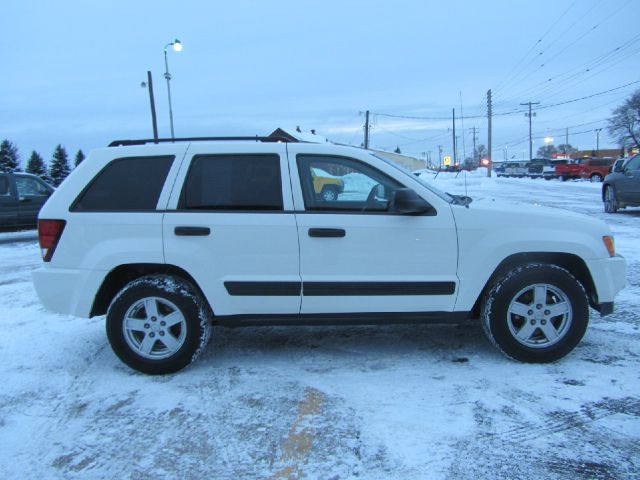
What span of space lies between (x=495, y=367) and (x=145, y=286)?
2.77 m

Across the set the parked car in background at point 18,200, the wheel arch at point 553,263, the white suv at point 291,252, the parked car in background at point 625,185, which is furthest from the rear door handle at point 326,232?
the parked car in background at point 625,185

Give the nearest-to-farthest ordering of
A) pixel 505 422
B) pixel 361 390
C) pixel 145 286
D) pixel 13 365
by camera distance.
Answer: pixel 505 422 → pixel 361 390 → pixel 145 286 → pixel 13 365

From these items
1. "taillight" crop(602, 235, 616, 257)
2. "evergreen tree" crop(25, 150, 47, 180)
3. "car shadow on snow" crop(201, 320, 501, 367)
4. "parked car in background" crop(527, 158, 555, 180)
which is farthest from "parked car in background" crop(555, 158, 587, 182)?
"evergreen tree" crop(25, 150, 47, 180)

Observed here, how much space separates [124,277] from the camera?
13.3 feet

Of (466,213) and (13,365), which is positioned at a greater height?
(466,213)

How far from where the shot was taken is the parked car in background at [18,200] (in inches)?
480

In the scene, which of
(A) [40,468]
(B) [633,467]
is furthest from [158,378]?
(B) [633,467]

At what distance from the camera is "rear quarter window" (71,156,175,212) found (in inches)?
153

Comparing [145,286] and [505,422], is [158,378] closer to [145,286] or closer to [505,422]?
[145,286]

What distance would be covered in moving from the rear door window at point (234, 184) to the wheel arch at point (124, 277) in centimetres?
53

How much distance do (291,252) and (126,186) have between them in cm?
142

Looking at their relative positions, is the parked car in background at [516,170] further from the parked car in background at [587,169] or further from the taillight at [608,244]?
the taillight at [608,244]

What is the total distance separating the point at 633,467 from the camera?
8.51 feet

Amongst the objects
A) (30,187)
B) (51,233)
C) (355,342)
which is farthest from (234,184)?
(30,187)
